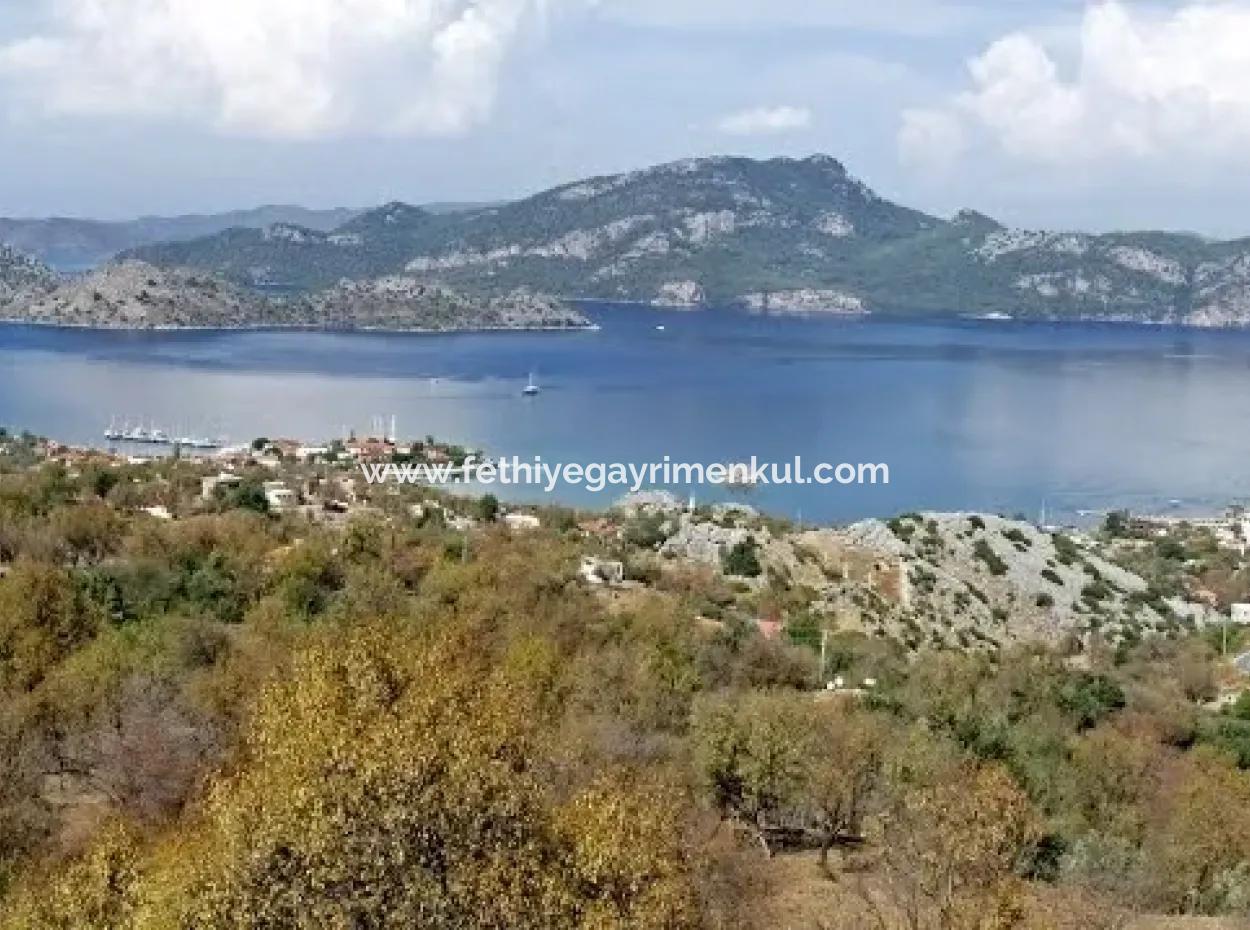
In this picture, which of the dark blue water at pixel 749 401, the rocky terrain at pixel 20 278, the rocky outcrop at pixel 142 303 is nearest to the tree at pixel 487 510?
the dark blue water at pixel 749 401

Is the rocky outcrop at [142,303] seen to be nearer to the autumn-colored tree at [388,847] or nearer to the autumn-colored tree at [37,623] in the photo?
the autumn-colored tree at [37,623]

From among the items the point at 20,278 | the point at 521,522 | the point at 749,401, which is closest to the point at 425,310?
the point at 20,278

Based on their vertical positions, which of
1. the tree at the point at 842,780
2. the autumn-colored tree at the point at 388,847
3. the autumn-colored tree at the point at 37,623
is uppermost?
the autumn-colored tree at the point at 388,847

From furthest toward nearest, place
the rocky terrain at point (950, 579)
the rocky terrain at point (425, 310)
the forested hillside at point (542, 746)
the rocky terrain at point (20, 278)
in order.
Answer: the rocky terrain at point (20, 278) → the rocky terrain at point (425, 310) → the rocky terrain at point (950, 579) → the forested hillside at point (542, 746)

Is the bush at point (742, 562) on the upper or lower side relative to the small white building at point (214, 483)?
lower

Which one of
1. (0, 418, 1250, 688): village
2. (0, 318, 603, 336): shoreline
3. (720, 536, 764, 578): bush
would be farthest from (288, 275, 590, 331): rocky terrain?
(720, 536, 764, 578): bush

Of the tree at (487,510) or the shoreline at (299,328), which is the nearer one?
the tree at (487,510)

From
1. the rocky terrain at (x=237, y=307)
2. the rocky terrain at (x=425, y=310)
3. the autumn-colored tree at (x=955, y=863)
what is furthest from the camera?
the rocky terrain at (x=425, y=310)

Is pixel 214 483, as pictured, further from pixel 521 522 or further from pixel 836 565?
pixel 836 565

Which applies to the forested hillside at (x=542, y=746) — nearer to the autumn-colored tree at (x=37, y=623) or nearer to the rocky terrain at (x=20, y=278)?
the autumn-colored tree at (x=37, y=623)
